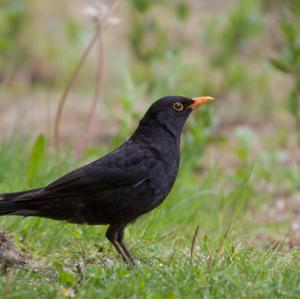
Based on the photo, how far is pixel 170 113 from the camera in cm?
605

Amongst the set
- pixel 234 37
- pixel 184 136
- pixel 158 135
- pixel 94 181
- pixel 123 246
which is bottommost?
pixel 123 246

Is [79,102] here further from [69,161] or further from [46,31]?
[69,161]

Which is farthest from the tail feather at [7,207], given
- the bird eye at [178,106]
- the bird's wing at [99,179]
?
the bird eye at [178,106]

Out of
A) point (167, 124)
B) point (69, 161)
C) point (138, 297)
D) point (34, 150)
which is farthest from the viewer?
point (69, 161)

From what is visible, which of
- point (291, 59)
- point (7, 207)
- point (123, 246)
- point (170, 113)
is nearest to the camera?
point (7, 207)

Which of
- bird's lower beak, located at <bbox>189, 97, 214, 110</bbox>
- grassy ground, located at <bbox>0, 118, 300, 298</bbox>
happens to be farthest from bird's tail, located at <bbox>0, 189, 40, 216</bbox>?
bird's lower beak, located at <bbox>189, 97, 214, 110</bbox>

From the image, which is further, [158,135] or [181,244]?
[181,244]

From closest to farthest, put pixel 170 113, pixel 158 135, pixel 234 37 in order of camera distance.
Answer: pixel 158 135
pixel 170 113
pixel 234 37

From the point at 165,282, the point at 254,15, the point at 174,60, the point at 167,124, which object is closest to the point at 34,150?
the point at 167,124

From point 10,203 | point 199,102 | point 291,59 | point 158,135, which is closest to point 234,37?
point 291,59

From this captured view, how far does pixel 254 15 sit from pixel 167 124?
4.60 metres

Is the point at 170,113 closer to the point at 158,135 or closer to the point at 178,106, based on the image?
the point at 178,106

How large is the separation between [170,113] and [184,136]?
2.19 meters

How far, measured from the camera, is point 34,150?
6.78 m
